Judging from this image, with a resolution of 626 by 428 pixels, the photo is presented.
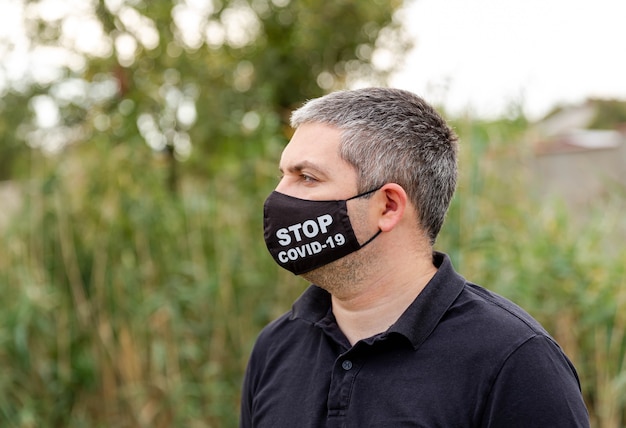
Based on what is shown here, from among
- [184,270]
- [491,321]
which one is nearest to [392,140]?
[491,321]

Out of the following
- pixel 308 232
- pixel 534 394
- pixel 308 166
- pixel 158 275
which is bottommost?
pixel 158 275

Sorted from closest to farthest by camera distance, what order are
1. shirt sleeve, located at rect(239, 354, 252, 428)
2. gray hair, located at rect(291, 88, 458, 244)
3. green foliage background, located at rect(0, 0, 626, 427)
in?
1. gray hair, located at rect(291, 88, 458, 244)
2. shirt sleeve, located at rect(239, 354, 252, 428)
3. green foliage background, located at rect(0, 0, 626, 427)

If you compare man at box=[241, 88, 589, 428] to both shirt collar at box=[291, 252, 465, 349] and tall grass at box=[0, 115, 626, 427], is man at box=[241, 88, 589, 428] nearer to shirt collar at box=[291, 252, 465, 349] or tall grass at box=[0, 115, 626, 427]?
shirt collar at box=[291, 252, 465, 349]

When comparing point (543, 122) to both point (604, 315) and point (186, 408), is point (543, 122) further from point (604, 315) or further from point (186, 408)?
point (186, 408)

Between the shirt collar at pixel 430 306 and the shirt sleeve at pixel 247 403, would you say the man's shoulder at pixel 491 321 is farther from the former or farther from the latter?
the shirt sleeve at pixel 247 403

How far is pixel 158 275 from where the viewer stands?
3676 millimetres

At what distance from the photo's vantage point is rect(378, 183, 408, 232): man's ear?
145 centimetres

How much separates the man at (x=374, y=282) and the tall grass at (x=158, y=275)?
5.70ft

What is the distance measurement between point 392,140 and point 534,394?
54cm

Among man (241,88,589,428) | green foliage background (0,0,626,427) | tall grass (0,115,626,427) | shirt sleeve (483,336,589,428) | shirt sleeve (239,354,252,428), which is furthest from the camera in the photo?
tall grass (0,115,626,427)

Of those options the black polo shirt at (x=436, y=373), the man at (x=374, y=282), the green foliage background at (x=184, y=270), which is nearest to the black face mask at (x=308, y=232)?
the man at (x=374, y=282)

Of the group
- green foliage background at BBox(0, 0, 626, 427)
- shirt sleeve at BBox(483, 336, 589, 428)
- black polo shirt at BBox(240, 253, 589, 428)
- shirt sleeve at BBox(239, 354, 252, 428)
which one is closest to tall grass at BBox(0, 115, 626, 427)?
green foliage background at BBox(0, 0, 626, 427)

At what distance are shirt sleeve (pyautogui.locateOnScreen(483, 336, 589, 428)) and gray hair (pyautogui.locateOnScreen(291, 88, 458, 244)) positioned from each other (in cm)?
36

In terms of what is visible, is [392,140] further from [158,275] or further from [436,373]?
[158,275]
